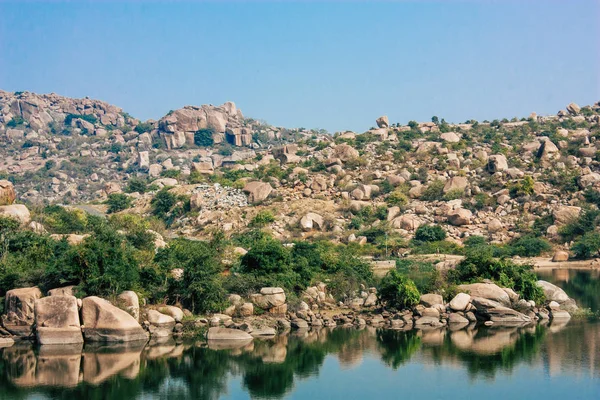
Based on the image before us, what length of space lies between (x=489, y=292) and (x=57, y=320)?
15809 mm

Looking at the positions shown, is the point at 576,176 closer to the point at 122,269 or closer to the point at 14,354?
the point at 122,269

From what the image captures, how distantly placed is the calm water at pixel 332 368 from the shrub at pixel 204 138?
287 feet

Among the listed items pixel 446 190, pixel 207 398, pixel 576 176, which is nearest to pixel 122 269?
pixel 207 398

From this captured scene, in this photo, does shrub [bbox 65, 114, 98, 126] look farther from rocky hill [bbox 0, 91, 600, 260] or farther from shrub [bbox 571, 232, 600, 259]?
shrub [bbox 571, 232, 600, 259]

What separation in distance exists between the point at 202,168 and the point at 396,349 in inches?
1907

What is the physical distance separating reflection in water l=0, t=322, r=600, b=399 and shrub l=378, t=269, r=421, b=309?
6.12ft

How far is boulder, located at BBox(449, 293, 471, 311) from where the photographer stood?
25.8 m

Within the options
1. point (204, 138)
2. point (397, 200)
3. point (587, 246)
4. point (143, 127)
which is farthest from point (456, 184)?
point (143, 127)

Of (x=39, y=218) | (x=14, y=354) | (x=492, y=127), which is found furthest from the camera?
(x=492, y=127)

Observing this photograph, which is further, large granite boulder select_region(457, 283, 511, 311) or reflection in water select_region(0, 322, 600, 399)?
large granite boulder select_region(457, 283, 511, 311)

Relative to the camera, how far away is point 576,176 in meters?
52.8

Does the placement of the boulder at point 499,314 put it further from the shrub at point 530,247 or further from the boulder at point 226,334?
the shrub at point 530,247

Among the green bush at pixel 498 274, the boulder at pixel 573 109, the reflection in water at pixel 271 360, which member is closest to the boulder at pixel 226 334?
the reflection in water at pixel 271 360

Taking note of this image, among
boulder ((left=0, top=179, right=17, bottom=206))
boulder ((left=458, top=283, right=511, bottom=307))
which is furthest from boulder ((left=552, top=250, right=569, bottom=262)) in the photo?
boulder ((left=0, top=179, right=17, bottom=206))
